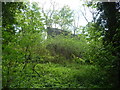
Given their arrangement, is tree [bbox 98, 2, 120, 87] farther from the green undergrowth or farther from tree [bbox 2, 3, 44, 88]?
tree [bbox 2, 3, 44, 88]

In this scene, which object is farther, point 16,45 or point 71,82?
point 71,82

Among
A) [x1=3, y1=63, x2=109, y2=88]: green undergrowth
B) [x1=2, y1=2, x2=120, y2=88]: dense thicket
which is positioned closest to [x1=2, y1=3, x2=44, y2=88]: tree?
[x1=2, y1=2, x2=120, y2=88]: dense thicket

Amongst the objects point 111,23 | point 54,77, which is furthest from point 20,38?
point 111,23

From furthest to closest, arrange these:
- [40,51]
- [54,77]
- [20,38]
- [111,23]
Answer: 1. [40,51]
2. [54,77]
3. [111,23]
4. [20,38]

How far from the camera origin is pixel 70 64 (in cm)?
396

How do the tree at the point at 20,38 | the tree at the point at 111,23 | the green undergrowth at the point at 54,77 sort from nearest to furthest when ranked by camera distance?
the tree at the point at 20,38, the green undergrowth at the point at 54,77, the tree at the point at 111,23

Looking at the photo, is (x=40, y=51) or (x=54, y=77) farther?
(x=40, y=51)

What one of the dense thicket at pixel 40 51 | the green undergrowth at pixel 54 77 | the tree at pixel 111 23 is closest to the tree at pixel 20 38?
the dense thicket at pixel 40 51

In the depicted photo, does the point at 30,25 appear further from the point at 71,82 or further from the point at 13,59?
the point at 71,82

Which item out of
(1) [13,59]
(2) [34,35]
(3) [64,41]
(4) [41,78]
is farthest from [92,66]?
(3) [64,41]

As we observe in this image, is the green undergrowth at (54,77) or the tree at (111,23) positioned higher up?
the tree at (111,23)

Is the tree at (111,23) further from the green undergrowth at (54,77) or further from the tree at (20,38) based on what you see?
the tree at (20,38)

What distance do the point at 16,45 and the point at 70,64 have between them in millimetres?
2164

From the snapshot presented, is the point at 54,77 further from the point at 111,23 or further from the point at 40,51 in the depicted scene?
the point at 111,23
